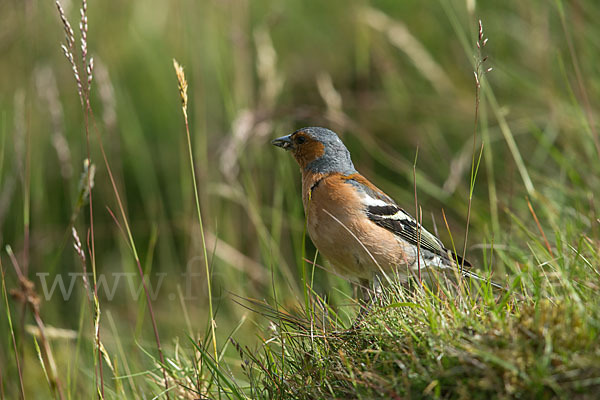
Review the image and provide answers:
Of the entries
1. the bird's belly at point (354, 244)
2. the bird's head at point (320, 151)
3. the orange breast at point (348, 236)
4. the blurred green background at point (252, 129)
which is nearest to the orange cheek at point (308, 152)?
the bird's head at point (320, 151)

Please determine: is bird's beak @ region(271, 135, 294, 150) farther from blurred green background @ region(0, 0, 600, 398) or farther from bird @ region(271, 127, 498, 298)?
blurred green background @ region(0, 0, 600, 398)

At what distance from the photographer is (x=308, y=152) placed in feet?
14.7

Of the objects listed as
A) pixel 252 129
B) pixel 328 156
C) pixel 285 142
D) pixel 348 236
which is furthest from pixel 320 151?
pixel 348 236

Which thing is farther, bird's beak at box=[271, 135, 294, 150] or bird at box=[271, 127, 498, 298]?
bird's beak at box=[271, 135, 294, 150]

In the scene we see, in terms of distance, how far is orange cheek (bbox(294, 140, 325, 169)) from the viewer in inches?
174

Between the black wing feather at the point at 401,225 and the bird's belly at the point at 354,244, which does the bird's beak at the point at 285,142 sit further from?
the black wing feather at the point at 401,225

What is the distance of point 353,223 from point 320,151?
755 millimetres

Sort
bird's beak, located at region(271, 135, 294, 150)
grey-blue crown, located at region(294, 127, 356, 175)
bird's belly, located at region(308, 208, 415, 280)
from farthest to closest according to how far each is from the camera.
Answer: bird's beak, located at region(271, 135, 294, 150)
grey-blue crown, located at region(294, 127, 356, 175)
bird's belly, located at region(308, 208, 415, 280)

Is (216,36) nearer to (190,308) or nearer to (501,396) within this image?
(190,308)

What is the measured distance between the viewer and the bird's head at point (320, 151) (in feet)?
14.4

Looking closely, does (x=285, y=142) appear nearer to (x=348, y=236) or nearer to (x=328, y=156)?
(x=328, y=156)

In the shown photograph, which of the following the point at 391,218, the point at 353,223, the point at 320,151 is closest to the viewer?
the point at 353,223

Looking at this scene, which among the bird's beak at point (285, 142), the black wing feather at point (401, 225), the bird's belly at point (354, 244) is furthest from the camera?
the bird's beak at point (285, 142)

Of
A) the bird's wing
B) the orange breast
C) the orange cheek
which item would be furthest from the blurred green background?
the bird's wing
